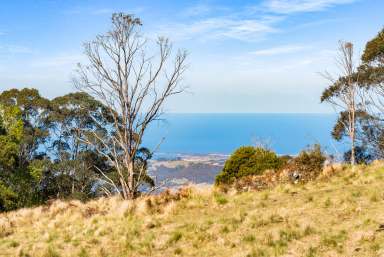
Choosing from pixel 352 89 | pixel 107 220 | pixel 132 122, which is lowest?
pixel 107 220

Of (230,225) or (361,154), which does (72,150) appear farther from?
(230,225)

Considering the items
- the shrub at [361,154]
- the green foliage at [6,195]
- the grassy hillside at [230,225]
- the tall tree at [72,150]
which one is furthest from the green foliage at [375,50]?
the green foliage at [6,195]

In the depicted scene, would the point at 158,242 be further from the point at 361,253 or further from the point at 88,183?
the point at 88,183

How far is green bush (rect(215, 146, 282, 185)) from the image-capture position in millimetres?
27359

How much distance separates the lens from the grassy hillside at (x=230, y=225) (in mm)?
8961

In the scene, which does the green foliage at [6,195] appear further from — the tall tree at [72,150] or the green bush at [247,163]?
the green bush at [247,163]

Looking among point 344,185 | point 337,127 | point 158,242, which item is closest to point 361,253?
point 158,242

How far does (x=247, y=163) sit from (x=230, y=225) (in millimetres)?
17329

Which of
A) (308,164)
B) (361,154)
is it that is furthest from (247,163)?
(361,154)

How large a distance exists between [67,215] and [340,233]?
11646 mm

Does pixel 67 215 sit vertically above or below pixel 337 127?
below

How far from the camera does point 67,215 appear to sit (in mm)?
17047

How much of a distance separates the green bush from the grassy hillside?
10.1 meters

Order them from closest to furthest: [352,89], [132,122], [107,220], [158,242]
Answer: [158,242] < [107,220] < [132,122] < [352,89]
